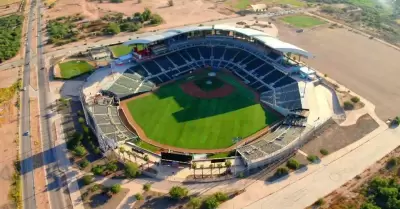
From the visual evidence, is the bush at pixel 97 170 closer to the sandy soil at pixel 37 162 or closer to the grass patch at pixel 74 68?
the sandy soil at pixel 37 162

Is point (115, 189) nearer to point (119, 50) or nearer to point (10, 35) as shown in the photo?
point (119, 50)

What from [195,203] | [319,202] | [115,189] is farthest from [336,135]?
[115,189]

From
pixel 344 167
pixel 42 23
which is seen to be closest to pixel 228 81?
pixel 344 167

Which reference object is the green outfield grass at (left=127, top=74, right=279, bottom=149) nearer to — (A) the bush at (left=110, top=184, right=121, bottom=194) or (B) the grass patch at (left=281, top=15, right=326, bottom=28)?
(A) the bush at (left=110, top=184, right=121, bottom=194)

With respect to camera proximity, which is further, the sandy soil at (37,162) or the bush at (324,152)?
the bush at (324,152)

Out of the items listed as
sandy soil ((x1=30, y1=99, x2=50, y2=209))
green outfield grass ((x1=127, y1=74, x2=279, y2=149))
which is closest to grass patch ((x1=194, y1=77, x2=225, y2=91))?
green outfield grass ((x1=127, y1=74, x2=279, y2=149))

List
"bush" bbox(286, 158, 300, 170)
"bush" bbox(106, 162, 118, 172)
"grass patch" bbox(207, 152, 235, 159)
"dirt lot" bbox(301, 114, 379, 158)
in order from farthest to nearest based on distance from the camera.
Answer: "dirt lot" bbox(301, 114, 379, 158)
"grass patch" bbox(207, 152, 235, 159)
"bush" bbox(286, 158, 300, 170)
"bush" bbox(106, 162, 118, 172)

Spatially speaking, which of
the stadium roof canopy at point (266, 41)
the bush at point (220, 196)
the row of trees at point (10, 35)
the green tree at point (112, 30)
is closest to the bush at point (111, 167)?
the bush at point (220, 196)
